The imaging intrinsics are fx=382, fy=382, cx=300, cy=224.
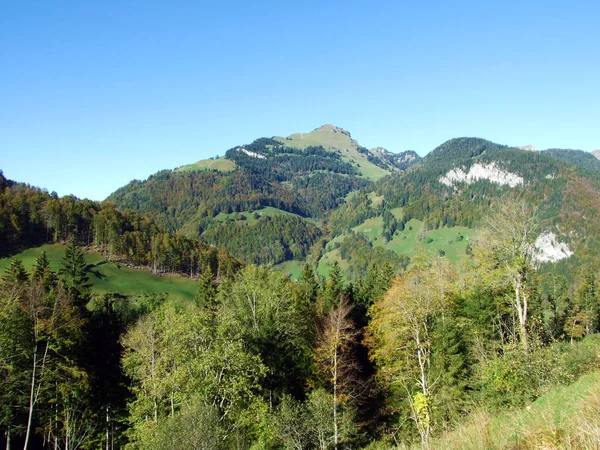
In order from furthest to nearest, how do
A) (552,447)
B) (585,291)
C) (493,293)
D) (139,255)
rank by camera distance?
(139,255) → (585,291) → (493,293) → (552,447)

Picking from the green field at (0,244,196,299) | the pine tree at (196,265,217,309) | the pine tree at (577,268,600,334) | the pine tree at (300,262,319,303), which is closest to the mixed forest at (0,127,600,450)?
the pine tree at (300,262,319,303)

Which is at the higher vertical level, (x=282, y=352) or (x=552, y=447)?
(x=552, y=447)

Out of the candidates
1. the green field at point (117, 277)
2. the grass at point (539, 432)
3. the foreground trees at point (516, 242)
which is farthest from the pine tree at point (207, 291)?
the grass at point (539, 432)

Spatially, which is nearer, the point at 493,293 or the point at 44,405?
the point at 44,405

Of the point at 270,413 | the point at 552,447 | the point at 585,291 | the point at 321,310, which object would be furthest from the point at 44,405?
the point at 585,291

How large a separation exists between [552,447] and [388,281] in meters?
59.3

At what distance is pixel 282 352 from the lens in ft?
139

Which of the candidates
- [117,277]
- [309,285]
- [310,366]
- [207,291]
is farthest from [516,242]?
[117,277]

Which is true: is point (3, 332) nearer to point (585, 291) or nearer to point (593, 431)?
point (593, 431)

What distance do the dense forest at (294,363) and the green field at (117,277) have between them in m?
56.4

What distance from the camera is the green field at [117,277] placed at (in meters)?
122

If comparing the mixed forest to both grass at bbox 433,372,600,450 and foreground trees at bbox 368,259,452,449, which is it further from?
foreground trees at bbox 368,259,452,449

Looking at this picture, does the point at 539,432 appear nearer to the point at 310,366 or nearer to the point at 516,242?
the point at 516,242

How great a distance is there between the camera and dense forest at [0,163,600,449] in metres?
27.6
